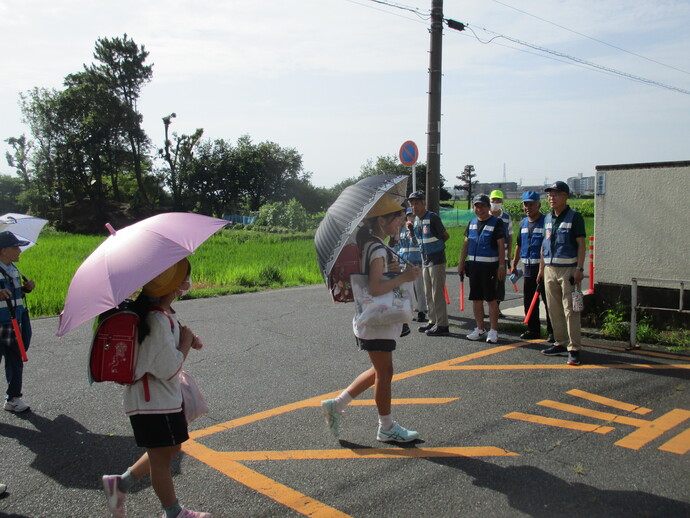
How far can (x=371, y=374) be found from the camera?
13.4 ft

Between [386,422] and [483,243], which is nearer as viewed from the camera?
[386,422]

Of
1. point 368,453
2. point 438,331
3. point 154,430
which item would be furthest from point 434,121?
point 154,430

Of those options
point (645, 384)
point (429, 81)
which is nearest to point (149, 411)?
point (645, 384)

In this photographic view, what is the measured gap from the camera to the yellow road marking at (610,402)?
15.3ft

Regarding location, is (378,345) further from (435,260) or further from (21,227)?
(435,260)

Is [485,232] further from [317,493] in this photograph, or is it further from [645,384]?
[317,493]

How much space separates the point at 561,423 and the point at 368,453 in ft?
5.22

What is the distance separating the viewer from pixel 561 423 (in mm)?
4383

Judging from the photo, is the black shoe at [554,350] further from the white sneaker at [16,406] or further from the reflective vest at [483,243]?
the white sneaker at [16,406]

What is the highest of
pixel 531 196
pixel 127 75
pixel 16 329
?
pixel 127 75

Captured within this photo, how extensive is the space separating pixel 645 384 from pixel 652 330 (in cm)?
202

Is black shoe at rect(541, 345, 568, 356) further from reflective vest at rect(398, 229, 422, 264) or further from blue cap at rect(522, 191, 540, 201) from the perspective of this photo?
reflective vest at rect(398, 229, 422, 264)

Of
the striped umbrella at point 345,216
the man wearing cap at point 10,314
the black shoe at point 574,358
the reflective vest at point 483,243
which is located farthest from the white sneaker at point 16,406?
the black shoe at point 574,358

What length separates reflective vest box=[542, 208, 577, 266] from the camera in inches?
238
